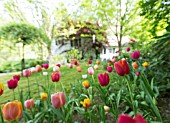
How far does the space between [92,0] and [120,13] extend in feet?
4.63

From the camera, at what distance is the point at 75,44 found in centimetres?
1708

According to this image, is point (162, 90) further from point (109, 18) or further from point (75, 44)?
point (75, 44)

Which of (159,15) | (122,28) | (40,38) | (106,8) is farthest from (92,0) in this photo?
(159,15)

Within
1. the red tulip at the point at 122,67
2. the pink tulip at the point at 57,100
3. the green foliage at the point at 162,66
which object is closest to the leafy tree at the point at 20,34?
the green foliage at the point at 162,66

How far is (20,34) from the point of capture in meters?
3.83

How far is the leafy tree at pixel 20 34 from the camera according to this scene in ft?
12.0

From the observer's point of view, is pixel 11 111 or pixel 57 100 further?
pixel 57 100

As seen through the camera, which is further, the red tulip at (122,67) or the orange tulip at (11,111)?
the red tulip at (122,67)

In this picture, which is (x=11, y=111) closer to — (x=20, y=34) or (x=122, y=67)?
(x=122, y=67)

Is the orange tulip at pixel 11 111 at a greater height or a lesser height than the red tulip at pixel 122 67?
lesser

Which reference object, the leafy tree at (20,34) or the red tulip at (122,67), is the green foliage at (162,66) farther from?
the leafy tree at (20,34)

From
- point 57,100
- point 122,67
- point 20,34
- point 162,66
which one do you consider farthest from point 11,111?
point 20,34

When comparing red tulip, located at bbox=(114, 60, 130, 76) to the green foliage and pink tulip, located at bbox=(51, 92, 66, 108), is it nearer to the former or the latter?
pink tulip, located at bbox=(51, 92, 66, 108)

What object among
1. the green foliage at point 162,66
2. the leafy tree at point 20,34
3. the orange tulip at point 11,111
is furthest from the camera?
the leafy tree at point 20,34
